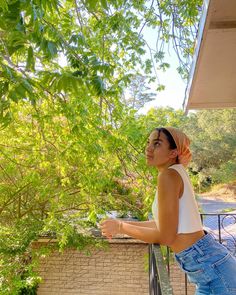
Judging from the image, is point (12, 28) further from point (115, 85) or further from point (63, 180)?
point (63, 180)

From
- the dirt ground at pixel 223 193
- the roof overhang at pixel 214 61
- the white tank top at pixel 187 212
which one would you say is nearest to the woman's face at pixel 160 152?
the white tank top at pixel 187 212

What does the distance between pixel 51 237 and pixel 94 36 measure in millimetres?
3888

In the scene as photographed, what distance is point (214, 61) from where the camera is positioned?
2.09 m

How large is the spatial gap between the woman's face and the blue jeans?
338 mm

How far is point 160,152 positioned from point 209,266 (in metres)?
0.47

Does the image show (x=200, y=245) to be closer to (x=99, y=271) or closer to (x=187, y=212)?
(x=187, y=212)

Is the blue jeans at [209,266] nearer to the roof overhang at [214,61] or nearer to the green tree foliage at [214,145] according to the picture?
the roof overhang at [214,61]

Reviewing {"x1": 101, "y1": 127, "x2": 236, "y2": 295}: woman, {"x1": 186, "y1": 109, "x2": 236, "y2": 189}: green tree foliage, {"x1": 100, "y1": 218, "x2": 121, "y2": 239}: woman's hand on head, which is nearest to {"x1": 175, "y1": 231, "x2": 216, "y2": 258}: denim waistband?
{"x1": 101, "y1": 127, "x2": 236, "y2": 295}: woman

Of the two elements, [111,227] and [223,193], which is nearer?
[111,227]

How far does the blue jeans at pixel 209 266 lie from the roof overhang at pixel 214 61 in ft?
3.45

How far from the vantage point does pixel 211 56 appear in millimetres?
2014

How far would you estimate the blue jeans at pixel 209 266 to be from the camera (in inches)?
43.6

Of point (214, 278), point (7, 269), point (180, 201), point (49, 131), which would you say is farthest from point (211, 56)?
point (7, 269)

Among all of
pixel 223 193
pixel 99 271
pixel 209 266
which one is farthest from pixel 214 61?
pixel 223 193
